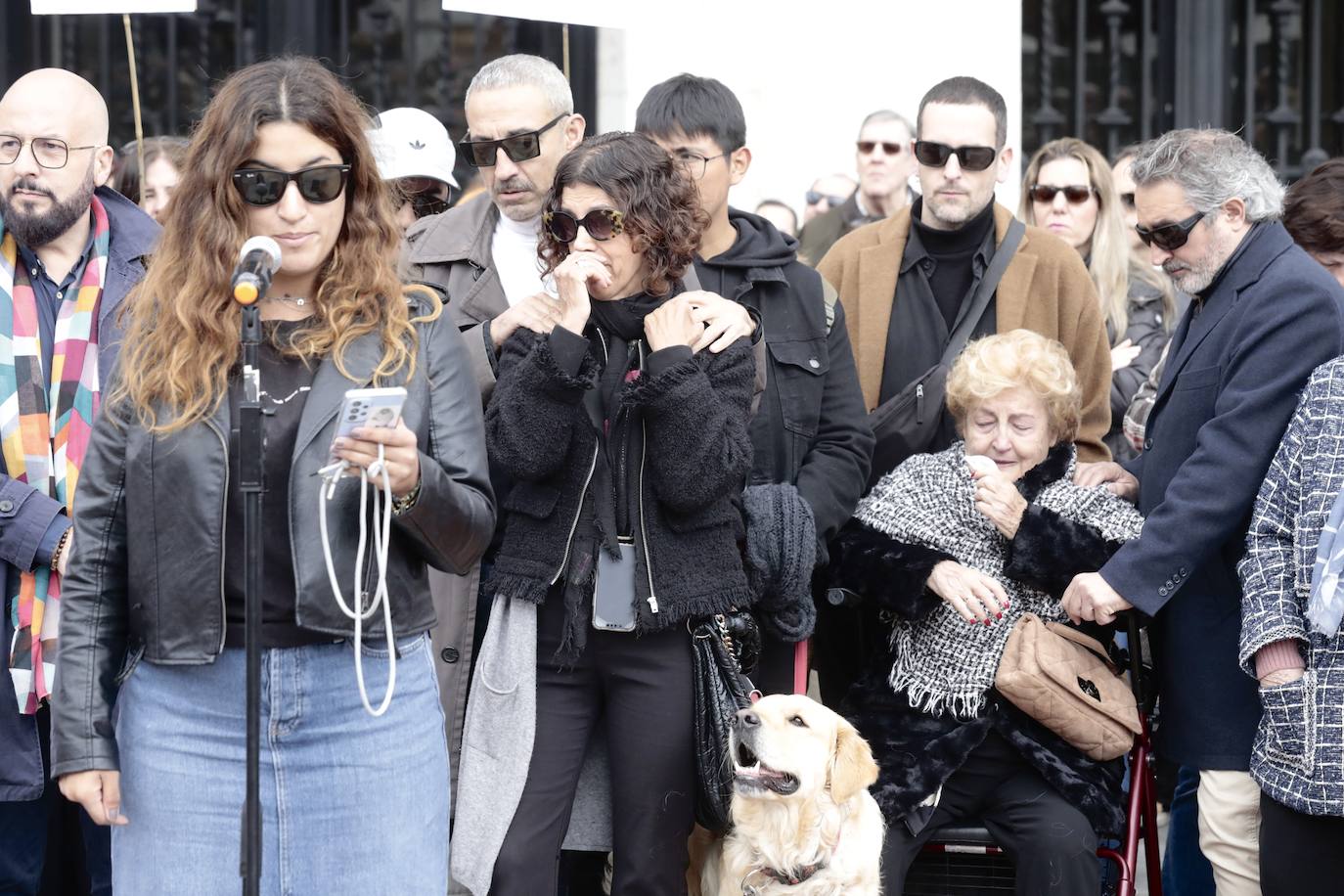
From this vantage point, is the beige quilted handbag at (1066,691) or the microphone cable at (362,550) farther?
the beige quilted handbag at (1066,691)

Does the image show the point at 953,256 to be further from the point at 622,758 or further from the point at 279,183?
the point at 279,183

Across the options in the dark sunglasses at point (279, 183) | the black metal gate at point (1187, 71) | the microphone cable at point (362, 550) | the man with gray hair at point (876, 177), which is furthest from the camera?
the black metal gate at point (1187, 71)

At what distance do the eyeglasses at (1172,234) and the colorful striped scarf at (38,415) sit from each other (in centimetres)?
267

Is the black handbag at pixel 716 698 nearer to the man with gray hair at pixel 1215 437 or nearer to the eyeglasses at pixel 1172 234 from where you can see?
the man with gray hair at pixel 1215 437

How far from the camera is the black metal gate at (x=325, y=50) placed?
8227mm

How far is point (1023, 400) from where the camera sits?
4.39 meters

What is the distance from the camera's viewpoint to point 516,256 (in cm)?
439

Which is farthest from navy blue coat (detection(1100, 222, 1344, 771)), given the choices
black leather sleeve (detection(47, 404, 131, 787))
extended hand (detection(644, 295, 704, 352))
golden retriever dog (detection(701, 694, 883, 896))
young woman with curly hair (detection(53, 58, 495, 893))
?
black leather sleeve (detection(47, 404, 131, 787))

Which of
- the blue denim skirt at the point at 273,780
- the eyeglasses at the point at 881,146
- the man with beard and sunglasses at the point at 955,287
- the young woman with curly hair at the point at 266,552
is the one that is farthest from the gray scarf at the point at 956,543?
the eyeglasses at the point at 881,146

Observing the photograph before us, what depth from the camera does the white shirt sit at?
4.32 metres

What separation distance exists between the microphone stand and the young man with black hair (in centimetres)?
140

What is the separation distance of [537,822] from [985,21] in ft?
17.1

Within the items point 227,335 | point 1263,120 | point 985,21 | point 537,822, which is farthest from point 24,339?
point 1263,120

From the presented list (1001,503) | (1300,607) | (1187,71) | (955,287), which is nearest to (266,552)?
(1001,503)
